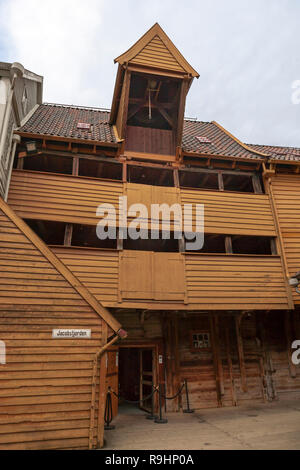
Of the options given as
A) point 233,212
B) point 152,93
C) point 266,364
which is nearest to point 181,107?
point 152,93

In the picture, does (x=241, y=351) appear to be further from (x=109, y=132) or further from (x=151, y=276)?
(x=109, y=132)

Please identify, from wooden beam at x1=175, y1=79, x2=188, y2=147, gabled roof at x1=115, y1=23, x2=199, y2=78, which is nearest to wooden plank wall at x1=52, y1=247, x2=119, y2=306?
wooden beam at x1=175, y1=79, x2=188, y2=147

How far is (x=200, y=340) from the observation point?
41.2 feet

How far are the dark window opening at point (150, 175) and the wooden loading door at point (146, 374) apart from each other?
754cm

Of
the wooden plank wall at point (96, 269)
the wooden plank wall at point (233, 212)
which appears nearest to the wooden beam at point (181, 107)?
the wooden plank wall at point (233, 212)

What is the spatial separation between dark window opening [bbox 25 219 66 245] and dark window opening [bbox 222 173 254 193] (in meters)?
7.71

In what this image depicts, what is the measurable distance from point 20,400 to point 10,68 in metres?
9.95

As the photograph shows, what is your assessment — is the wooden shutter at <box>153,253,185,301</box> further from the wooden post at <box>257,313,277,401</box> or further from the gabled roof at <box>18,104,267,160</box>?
the gabled roof at <box>18,104,267,160</box>

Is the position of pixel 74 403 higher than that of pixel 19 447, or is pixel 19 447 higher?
pixel 74 403

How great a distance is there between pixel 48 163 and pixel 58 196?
247 cm

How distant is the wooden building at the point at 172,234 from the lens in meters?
10.7
